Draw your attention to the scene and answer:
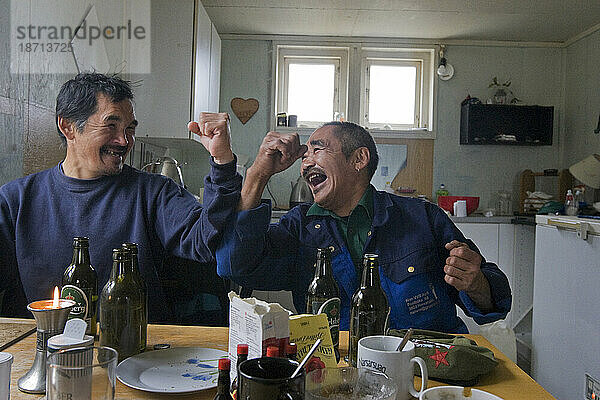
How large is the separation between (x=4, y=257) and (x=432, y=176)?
1.42 m

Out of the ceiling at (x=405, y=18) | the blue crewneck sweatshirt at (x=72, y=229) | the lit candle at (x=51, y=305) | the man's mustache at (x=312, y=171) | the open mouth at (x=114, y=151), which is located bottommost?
Result: the lit candle at (x=51, y=305)

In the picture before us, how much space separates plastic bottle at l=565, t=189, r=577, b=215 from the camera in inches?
102

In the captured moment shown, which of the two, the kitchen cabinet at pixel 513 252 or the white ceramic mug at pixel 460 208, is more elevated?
the white ceramic mug at pixel 460 208

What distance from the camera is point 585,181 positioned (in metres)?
2.68

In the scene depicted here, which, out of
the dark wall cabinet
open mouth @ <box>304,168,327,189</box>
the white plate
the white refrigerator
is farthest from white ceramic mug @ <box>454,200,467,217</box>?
the white plate

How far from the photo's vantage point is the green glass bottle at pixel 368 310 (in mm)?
1183

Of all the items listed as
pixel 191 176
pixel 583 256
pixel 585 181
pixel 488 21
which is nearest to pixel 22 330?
pixel 191 176

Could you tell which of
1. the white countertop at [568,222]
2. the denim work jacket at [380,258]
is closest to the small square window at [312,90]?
the denim work jacket at [380,258]

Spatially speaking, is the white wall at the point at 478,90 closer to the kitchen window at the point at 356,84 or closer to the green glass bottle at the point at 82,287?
the kitchen window at the point at 356,84

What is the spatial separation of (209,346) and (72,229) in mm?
598

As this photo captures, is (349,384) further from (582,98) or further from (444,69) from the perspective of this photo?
(582,98)

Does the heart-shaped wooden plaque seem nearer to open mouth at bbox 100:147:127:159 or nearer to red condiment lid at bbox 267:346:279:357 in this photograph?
open mouth at bbox 100:147:127:159

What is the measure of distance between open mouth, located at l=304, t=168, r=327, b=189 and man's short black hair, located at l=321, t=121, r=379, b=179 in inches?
3.8

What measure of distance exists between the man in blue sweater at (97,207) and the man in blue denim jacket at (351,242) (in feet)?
0.32
